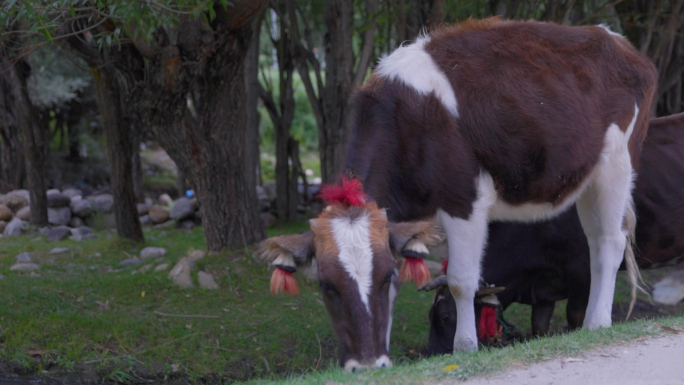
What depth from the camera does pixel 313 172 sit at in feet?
71.4

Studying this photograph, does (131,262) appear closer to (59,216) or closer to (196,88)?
(196,88)

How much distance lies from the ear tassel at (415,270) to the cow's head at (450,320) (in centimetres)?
136

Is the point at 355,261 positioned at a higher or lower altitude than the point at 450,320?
higher

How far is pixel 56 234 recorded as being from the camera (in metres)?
10.9

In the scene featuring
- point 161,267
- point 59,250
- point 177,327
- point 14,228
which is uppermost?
point 14,228

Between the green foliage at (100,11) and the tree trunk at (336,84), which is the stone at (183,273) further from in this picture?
the green foliage at (100,11)

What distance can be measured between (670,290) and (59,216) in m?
10.5

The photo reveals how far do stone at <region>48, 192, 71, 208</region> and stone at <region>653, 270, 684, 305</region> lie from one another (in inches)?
411

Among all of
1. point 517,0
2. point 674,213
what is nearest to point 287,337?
point 674,213

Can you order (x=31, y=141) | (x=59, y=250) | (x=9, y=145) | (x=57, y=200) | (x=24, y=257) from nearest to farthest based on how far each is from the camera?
(x=24, y=257), (x=59, y=250), (x=31, y=141), (x=57, y=200), (x=9, y=145)

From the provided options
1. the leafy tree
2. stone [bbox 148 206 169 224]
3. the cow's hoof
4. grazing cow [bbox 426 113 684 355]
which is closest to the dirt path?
the cow's hoof

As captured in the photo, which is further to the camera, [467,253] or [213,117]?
[213,117]

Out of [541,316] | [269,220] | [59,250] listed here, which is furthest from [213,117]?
[541,316]

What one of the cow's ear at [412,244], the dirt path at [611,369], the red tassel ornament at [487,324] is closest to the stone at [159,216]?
the red tassel ornament at [487,324]
